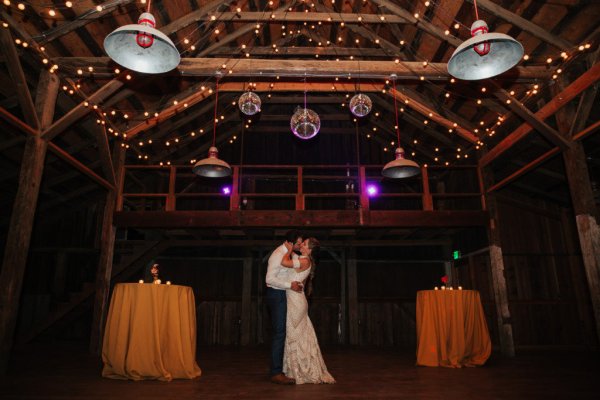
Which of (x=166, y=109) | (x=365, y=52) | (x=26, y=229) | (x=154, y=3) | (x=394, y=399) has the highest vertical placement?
(x=365, y=52)

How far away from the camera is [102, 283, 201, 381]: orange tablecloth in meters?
3.86

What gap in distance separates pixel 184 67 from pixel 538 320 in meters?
8.40

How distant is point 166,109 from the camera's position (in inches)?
299

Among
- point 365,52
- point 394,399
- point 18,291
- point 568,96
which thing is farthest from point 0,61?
point 568,96

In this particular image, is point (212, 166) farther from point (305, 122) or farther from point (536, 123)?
point (536, 123)

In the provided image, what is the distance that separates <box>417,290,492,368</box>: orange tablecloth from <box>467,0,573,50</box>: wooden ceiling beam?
362 centimetres

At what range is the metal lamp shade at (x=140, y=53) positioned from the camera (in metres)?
2.64

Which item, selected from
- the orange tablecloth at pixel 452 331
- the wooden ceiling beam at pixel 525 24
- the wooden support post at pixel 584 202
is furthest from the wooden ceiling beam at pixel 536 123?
the orange tablecloth at pixel 452 331

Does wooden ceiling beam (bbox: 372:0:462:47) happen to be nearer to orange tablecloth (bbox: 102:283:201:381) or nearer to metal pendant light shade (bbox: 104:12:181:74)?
metal pendant light shade (bbox: 104:12:181:74)

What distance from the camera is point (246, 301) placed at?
31.8 ft

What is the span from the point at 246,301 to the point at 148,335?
5.95 metres

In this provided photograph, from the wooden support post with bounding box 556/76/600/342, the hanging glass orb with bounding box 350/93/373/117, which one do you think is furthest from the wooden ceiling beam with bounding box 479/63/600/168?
the hanging glass orb with bounding box 350/93/373/117

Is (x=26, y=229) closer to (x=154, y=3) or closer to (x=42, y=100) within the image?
(x=42, y=100)

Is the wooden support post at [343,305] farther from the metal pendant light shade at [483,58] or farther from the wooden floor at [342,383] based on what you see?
the metal pendant light shade at [483,58]
